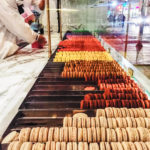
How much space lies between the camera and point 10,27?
9.51 ft

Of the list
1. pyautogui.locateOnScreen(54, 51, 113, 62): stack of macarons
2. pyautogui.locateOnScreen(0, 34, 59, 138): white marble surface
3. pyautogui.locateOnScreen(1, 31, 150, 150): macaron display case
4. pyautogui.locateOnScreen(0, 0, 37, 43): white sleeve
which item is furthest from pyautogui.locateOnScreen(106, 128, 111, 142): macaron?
pyautogui.locateOnScreen(0, 0, 37, 43): white sleeve

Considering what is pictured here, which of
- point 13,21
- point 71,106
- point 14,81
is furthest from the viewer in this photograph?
point 13,21

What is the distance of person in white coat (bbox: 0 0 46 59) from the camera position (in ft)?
8.98

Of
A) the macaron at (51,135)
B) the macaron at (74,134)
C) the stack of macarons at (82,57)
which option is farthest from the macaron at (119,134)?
the stack of macarons at (82,57)

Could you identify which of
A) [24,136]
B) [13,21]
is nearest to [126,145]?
[24,136]

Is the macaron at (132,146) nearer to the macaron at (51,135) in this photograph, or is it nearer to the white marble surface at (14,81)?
the macaron at (51,135)

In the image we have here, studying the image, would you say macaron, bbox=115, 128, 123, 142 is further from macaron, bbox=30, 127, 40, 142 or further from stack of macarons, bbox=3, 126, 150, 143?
macaron, bbox=30, 127, 40, 142

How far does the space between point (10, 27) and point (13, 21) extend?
5.4 inches

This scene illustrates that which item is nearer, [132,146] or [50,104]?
[132,146]

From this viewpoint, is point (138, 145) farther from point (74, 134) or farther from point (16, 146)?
point (16, 146)

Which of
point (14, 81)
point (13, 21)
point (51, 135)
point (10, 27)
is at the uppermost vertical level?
point (13, 21)

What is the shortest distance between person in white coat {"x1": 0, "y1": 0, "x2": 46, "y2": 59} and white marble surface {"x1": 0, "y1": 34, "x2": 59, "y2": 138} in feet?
0.66

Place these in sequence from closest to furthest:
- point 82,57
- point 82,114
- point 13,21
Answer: point 82,114 < point 82,57 < point 13,21

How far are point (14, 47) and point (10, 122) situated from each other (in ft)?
7.34
